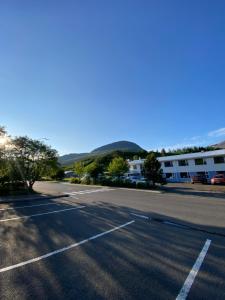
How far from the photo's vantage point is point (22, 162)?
24703mm

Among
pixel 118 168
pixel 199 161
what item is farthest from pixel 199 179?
pixel 118 168

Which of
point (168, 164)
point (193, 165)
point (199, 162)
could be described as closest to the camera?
point (199, 162)

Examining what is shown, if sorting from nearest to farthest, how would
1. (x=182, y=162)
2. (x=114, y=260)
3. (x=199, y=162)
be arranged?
(x=114, y=260)
(x=199, y=162)
(x=182, y=162)

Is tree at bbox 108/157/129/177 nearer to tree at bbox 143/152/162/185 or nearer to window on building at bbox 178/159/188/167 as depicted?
tree at bbox 143/152/162/185

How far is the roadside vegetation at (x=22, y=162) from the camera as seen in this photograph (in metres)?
23.5

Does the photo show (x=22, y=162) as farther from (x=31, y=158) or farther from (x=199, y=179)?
(x=199, y=179)

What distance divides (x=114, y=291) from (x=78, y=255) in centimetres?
209

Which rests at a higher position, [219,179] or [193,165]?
[193,165]

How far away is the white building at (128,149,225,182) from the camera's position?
37562 millimetres

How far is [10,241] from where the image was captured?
23.7 ft

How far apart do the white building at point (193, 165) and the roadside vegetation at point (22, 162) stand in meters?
26.6

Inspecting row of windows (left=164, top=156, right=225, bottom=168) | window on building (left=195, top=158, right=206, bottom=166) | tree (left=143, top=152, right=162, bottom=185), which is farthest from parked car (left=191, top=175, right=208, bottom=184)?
tree (left=143, top=152, right=162, bottom=185)

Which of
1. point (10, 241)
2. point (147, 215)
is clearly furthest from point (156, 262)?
point (147, 215)

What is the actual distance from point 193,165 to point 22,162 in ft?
102
